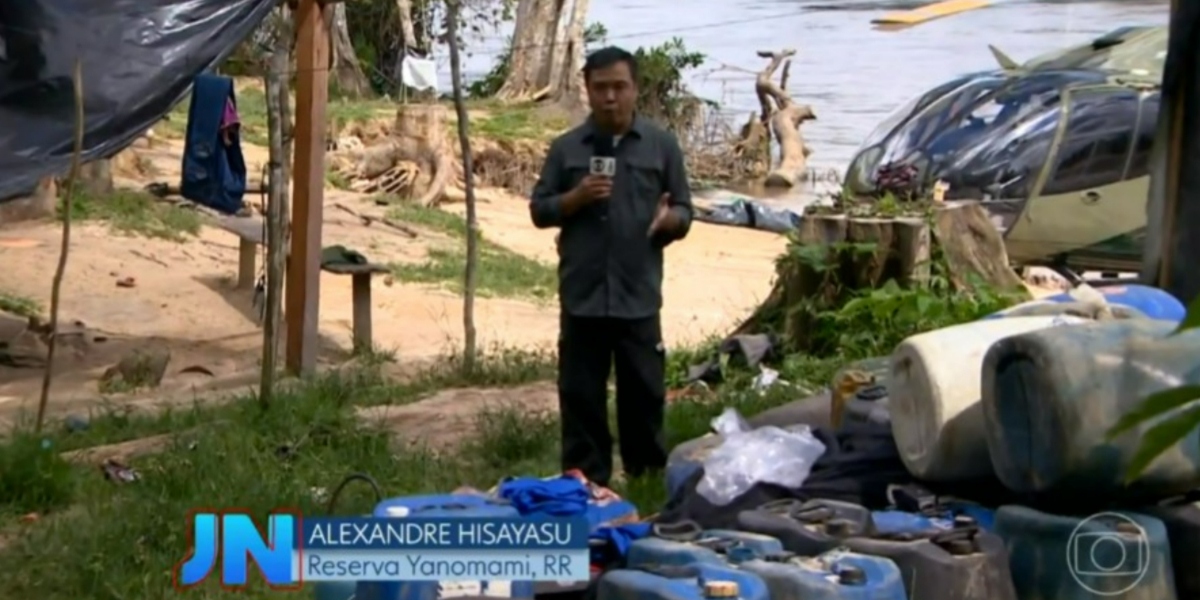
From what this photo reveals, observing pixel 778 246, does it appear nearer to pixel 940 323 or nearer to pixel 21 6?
pixel 940 323

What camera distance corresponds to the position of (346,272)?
11883 mm

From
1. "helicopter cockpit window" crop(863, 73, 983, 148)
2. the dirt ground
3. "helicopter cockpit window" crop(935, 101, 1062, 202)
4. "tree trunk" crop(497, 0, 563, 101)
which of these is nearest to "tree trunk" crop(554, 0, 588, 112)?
"tree trunk" crop(497, 0, 563, 101)

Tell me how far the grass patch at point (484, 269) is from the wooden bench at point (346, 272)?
1.66m

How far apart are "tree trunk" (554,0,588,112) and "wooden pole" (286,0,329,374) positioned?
59.2 feet

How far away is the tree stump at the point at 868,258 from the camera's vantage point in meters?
8.98

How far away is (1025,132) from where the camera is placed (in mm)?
15211

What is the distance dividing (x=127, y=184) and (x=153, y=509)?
13131 millimetres

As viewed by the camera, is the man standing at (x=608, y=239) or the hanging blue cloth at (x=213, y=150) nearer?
the man standing at (x=608, y=239)

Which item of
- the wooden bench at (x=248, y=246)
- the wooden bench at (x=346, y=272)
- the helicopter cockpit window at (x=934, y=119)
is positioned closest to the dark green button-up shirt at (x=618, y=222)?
the wooden bench at (x=346, y=272)

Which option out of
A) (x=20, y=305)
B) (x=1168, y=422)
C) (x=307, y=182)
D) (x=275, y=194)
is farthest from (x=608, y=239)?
(x=20, y=305)

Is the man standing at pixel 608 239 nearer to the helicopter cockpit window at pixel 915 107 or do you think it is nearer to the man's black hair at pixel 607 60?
the man's black hair at pixel 607 60

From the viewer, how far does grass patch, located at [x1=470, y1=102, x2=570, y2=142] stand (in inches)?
952

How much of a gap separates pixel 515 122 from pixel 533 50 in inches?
119

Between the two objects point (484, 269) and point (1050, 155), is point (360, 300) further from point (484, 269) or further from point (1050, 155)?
point (1050, 155)
